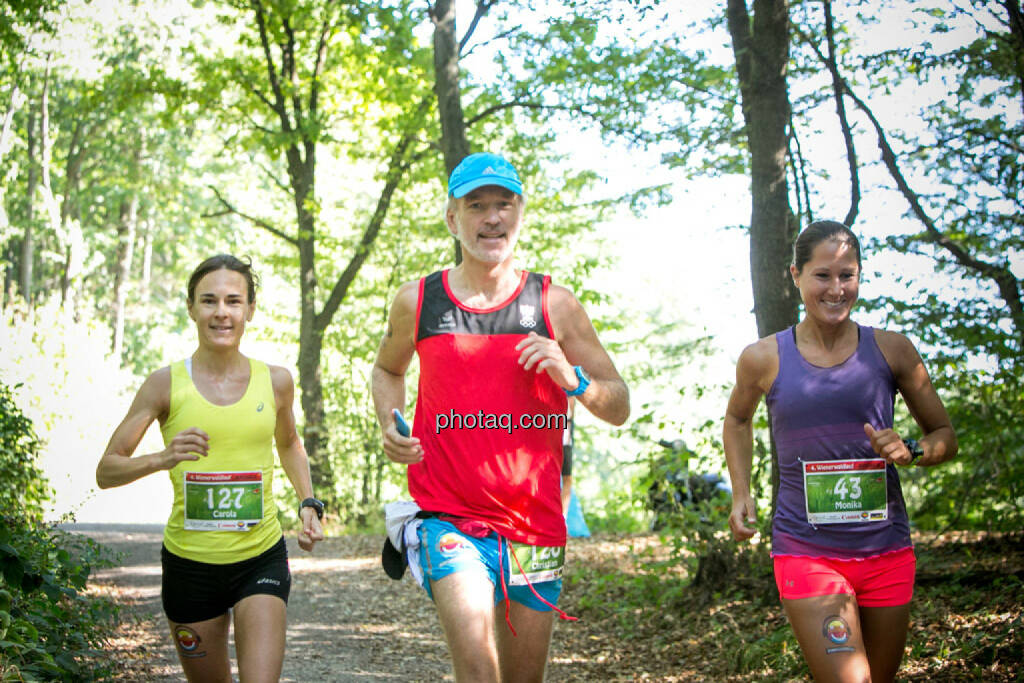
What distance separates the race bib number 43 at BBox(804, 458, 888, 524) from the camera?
3.50m

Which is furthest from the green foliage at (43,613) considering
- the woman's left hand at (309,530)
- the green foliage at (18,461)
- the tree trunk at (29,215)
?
the tree trunk at (29,215)

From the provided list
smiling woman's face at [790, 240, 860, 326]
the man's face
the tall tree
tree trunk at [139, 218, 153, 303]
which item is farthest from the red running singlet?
tree trunk at [139, 218, 153, 303]

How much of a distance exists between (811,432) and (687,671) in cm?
321

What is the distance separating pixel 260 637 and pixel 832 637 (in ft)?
6.86

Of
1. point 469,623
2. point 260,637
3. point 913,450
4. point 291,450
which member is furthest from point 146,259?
point 913,450

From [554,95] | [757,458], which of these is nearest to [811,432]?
[757,458]

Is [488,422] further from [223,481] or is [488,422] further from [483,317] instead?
[223,481]

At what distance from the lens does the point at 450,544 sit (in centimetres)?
331

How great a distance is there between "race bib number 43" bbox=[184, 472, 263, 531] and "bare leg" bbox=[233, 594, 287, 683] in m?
0.33

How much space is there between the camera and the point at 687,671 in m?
6.24

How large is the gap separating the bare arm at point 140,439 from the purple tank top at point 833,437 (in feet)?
7.36

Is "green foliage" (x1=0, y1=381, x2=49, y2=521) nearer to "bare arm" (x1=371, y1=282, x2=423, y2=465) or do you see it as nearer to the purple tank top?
"bare arm" (x1=371, y1=282, x2=423, y2=465)

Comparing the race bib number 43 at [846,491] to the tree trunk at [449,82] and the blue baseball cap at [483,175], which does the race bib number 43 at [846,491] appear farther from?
the tree trunk at [449,82]

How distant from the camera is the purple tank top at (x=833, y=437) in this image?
3.52 m
